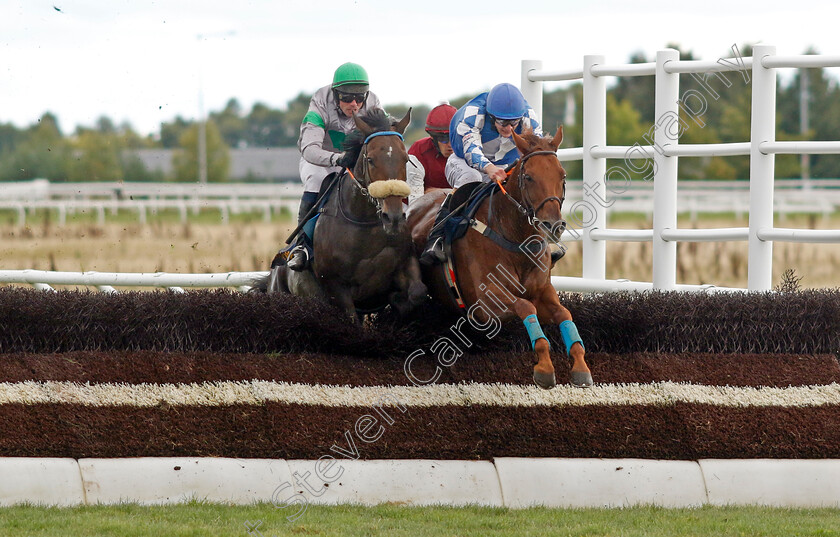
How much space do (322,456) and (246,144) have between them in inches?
2657

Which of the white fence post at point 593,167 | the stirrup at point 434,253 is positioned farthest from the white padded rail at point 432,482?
the white fence post at point 593,167

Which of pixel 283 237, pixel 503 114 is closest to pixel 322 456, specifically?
pixel 503 114

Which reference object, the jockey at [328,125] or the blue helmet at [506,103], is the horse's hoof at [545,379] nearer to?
the blue helmet at [506,103]

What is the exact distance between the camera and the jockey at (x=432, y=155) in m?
8.63

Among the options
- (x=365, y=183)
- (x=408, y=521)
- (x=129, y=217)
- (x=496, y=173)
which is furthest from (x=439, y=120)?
(x=129, y=217)

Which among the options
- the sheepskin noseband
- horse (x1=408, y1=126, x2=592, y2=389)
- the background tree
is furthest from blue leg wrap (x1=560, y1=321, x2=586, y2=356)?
the background tree

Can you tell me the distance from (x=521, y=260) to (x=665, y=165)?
8.69ft

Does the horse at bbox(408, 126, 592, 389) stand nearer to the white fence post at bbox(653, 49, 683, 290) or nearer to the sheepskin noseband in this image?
the sheepskin noseband

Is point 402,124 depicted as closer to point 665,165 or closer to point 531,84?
point 665,165

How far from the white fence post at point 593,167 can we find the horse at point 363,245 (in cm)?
247

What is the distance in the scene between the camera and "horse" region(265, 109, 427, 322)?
275 inches

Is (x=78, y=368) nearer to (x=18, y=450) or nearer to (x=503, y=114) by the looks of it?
(x=18, y=450)

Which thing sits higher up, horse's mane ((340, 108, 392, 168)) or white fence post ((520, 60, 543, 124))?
white fence post ((520, 60, 543, 124))

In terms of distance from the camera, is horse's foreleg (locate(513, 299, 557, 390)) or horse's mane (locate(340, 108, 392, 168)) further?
horse's mane (locate(340, 108, 392, 168))
